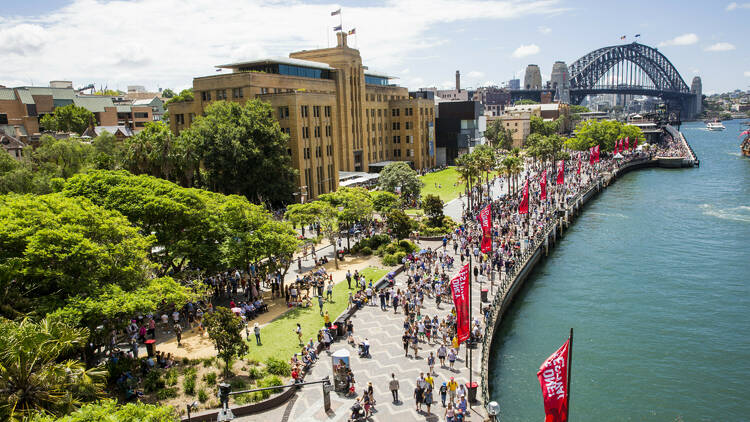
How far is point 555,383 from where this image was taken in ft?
60.0

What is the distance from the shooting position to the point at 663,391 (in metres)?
31.2

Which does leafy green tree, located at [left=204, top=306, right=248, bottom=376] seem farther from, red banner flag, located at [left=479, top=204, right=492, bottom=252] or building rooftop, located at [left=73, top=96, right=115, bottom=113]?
building rooftop, located at [left=73, top=96, right=115, bottom=113]

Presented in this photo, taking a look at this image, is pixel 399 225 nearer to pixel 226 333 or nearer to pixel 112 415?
pixel 226 333

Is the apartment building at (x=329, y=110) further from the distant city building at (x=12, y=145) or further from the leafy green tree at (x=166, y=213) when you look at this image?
the leafy green tree at (x=166, y=213)

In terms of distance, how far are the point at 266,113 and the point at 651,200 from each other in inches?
2694

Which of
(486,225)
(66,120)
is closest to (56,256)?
(486,225)

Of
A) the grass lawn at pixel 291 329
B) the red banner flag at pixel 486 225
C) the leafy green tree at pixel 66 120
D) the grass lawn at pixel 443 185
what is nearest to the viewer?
the grass lawn at pixel 291 329

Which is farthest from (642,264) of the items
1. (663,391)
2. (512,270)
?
(663,391)

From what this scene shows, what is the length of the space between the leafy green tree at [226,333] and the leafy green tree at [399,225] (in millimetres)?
28939

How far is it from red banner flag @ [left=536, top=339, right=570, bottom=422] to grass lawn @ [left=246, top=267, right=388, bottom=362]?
16346 millimetres

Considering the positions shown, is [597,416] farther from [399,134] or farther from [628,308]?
[399,134]

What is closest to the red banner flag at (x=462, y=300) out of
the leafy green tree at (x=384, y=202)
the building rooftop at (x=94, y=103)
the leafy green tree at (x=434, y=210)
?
the leafy green tree at (x=384, y=202)

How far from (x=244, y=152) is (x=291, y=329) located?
3471 centimetres

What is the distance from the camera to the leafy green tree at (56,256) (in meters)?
24.2
